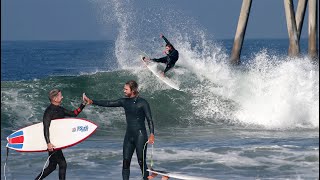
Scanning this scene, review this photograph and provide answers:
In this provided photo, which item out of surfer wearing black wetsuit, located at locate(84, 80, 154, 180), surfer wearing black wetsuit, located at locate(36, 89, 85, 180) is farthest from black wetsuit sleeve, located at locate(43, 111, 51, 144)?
surfer wearing black wetsuit, located at locate(84, 80, 154, 180)

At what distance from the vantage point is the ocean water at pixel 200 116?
958 centimetres

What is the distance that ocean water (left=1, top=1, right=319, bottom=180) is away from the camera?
9.58 m

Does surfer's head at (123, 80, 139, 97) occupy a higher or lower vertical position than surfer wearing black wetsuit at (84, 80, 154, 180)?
higher

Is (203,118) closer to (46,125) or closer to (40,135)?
(40,135)

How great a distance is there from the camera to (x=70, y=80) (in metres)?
18.9

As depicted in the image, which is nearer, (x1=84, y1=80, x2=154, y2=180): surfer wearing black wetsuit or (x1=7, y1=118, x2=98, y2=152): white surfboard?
(x1=84, y1=80, x2=154, y2=180): surfer wearing black wetsuit

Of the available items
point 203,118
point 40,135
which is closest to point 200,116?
point 203,118

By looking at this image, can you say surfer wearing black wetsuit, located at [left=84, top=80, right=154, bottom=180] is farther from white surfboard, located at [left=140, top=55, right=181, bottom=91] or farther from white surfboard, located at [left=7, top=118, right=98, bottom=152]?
white surfboard, located at [left=140, top=55, right=181, bottom=91]

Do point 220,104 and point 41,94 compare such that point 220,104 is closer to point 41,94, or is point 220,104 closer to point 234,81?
point 234,81

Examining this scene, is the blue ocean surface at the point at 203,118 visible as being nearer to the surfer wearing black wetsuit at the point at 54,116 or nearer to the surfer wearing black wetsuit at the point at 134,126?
the surfer wearing black wetsuit at the point at 54,116

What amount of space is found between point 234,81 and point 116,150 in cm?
795

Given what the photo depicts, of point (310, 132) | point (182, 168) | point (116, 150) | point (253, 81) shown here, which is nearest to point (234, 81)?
point (253, 81)

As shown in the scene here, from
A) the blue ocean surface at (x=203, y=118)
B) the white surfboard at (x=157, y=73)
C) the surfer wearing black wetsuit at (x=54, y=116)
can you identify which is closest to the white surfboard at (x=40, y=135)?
the surfer wearing black wetsuit at (x=54, y=116)

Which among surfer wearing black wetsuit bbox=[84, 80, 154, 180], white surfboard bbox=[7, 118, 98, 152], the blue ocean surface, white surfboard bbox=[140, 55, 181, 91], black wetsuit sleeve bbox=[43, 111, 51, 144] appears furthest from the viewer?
white surfboard bbox=[140, 55, 181, 91]
